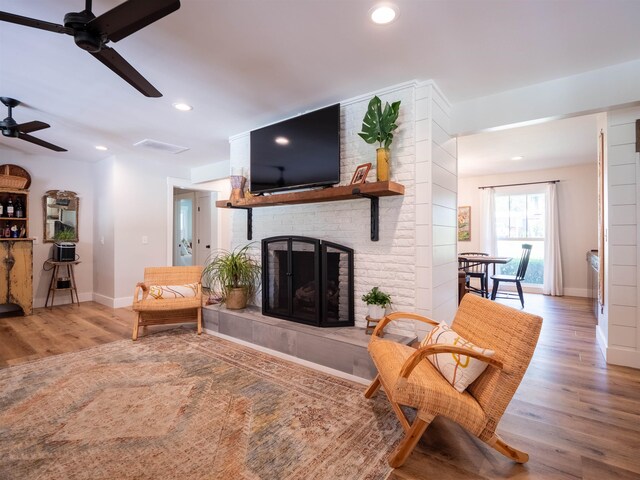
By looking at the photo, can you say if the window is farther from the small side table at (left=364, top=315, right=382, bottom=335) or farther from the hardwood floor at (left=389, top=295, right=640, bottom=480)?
the small side table at (left=364, top=315, right=382, bottom=335)

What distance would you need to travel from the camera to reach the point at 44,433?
183cm

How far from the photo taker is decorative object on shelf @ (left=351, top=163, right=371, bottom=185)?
107 inches

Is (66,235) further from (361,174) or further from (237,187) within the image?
(361,174)

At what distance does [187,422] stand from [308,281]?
159 centimetres

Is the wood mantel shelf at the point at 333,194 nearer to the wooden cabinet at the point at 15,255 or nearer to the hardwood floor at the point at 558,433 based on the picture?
the hardwood floor at the point at 558,433

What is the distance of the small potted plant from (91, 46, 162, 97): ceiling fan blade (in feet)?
7.36

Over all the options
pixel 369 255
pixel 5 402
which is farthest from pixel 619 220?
pixel 5 402

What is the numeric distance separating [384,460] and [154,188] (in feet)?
17.3

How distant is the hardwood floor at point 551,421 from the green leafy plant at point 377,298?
0.95 m

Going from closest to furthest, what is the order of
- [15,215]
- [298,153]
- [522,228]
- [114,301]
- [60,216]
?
[298,153] < [15,215] < [114,301] < [60,216] < [522,228]

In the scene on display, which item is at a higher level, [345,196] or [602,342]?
A: [345,196]

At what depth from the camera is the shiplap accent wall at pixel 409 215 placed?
2650 mm

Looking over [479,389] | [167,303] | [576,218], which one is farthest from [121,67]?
[576,218]

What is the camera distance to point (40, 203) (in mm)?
5055
